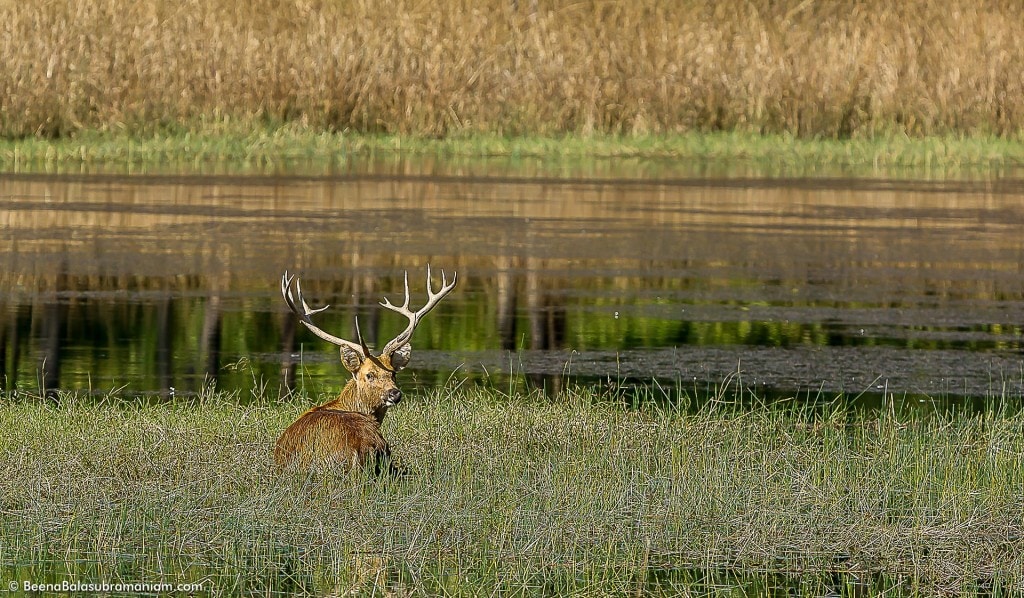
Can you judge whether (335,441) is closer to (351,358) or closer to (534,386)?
(351,358)

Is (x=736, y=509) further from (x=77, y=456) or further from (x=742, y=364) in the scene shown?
(x=742, y=364)

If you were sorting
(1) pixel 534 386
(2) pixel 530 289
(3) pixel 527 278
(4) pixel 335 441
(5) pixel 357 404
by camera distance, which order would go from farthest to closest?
(3) pixel 527 278 < (2) pixel 530 289 < (1) pixel 534 386 < (5) pixel 357 404 < (4) pixel 335 441

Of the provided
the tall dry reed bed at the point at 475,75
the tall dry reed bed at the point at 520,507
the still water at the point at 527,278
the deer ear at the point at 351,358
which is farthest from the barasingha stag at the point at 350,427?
the tall dry reed bed at the point at 475,75

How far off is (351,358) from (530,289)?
8.01m

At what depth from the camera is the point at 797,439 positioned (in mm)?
10422

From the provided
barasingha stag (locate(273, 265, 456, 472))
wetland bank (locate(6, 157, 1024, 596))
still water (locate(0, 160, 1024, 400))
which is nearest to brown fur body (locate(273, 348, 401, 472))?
barasingha stag (locate(273, 265, 456, 472))

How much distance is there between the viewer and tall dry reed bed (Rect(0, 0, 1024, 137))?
28.8 m

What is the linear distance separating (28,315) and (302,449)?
22.8 ft

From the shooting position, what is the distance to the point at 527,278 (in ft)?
57.7

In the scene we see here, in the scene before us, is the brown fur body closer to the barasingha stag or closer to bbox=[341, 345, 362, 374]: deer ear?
the barasingha stag

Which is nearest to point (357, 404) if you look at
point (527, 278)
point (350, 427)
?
point (350, 427)

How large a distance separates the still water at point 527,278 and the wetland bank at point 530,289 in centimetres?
6

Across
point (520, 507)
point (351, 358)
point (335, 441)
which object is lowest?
point (520, 507)

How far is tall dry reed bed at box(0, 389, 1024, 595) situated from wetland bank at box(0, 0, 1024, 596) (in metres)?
0.03
